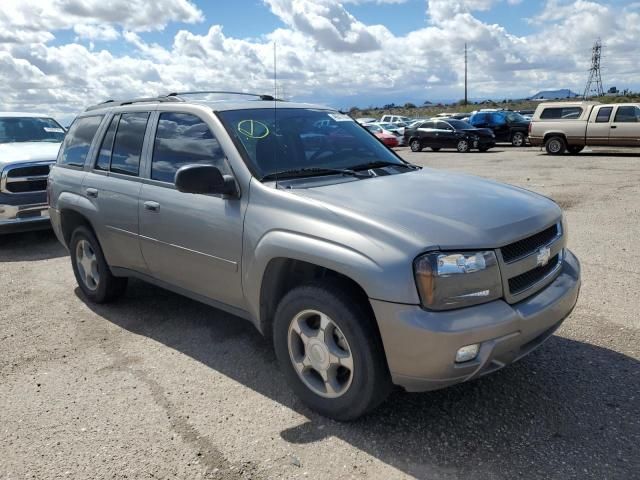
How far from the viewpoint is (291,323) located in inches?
130

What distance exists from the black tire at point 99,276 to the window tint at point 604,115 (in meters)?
18.5

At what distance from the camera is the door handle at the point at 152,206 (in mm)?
4128

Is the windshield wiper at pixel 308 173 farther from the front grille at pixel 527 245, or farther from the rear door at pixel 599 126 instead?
the rear door at pixel 599 126

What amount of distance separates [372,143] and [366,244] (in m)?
1.85

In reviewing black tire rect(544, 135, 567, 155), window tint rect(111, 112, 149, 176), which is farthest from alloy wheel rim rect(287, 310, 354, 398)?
black tire rect(544, 135, 567, 155)

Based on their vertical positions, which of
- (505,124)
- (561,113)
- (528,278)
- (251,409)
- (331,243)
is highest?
(561,113)

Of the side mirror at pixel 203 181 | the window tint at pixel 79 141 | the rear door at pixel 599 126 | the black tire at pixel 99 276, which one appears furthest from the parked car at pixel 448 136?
the side mirror at pixel 203 181

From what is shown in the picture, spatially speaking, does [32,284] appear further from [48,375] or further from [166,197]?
[166,197]

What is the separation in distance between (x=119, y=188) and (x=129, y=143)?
0.39 metres

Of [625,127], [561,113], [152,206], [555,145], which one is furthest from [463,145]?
[152,206]

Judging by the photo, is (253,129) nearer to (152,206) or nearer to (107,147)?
(152,206)

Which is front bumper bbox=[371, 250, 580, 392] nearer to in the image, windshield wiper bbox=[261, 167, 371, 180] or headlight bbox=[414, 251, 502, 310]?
headlight bbox=[414, 251, 502, 310]

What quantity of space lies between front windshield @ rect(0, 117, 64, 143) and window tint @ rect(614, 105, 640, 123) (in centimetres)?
1709

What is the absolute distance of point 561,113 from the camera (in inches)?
794
